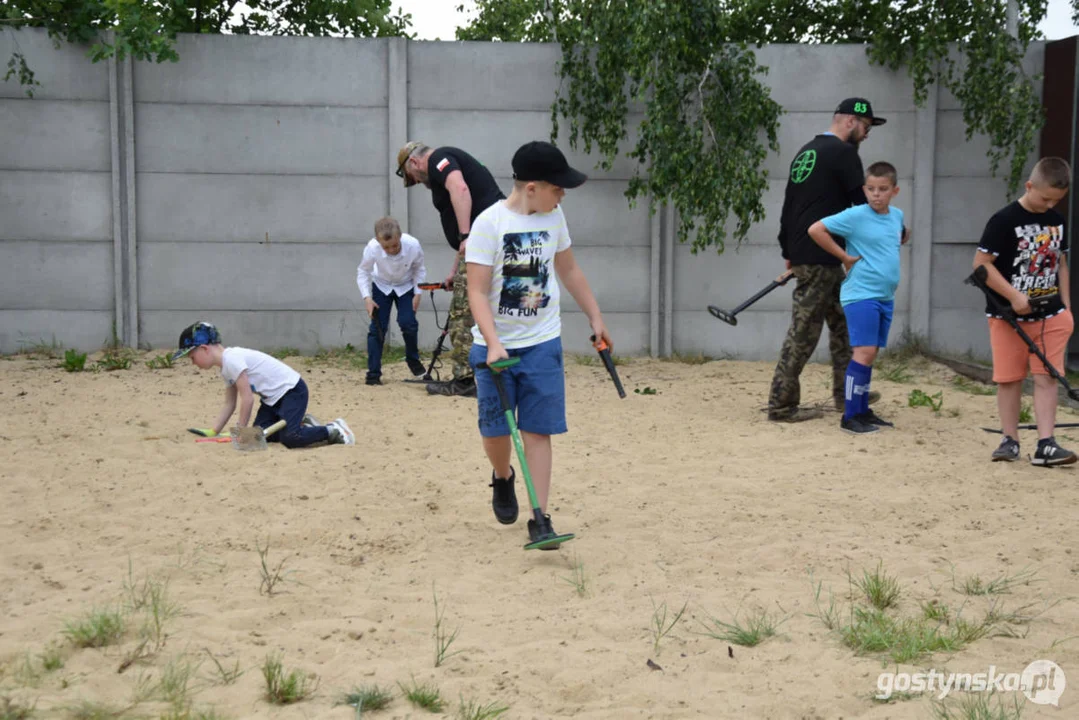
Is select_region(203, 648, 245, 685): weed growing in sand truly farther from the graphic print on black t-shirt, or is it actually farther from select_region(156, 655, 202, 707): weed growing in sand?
the graphic print on black t-shirt

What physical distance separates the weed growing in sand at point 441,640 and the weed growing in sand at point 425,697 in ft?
0.64

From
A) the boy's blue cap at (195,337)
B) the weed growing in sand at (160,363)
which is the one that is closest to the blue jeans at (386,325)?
the weed growing in sand at (160,363)

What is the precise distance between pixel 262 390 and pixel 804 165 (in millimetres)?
3284

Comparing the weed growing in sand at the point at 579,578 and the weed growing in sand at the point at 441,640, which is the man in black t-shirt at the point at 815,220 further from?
the weed growing in sand at the point at 441,640

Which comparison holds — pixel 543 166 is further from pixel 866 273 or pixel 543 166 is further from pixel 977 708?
pixel 866 273

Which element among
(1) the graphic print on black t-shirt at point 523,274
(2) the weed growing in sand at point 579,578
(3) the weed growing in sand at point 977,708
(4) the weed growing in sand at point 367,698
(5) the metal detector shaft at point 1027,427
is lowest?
(2) the weed growing in sand at point 579,578

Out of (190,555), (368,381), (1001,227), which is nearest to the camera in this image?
(190,555)

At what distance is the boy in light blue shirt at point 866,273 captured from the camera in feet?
20.0

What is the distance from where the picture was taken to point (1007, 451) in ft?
17.9

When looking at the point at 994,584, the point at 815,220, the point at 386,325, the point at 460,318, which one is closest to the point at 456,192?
the point at 460,318

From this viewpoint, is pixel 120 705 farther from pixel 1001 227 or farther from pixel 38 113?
pixel 38 113

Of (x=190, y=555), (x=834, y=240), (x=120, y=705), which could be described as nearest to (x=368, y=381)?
(x=834, y=240)

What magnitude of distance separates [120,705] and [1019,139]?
7984 mm

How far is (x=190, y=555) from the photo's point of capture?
3926 mm
